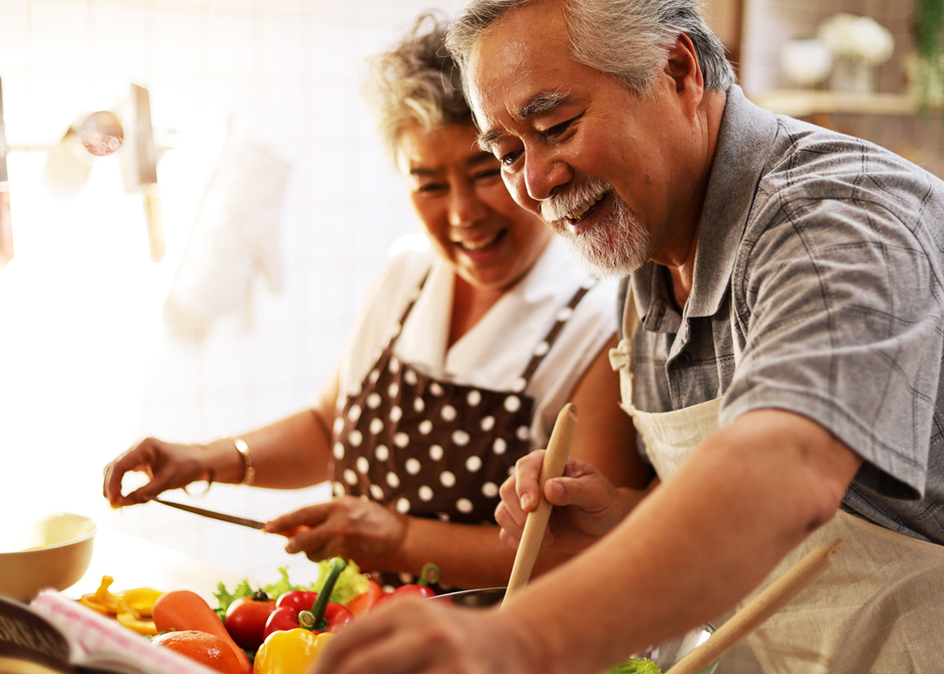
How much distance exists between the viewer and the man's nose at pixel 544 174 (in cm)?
90

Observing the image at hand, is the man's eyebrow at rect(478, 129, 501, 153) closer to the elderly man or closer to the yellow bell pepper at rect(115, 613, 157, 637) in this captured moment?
the elderly man

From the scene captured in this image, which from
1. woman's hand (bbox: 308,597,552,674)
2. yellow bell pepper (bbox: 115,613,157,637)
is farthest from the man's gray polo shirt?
yellow bell pepper (bbox: 115,613,157,637)

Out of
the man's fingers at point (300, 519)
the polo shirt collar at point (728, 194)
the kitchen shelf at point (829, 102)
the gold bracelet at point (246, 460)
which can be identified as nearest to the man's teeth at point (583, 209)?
the polo shirt collar at point (728, 194)

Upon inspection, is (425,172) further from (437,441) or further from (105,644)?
(105,644)

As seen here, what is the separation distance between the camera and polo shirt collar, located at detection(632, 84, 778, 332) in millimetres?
901

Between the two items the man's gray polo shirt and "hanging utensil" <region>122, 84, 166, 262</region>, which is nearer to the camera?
the man's gray polo shirt

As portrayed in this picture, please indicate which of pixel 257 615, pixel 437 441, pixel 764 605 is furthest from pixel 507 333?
pixel 764 605

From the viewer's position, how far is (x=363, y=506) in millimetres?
1316

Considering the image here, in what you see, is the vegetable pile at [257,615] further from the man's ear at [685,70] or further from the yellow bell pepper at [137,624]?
the man's ear at [685,70]

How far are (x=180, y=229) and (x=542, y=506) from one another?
1924 mm

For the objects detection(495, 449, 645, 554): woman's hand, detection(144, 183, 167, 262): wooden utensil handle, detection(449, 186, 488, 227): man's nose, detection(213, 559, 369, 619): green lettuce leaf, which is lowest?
detection(213, 559, 369, 619): green lettuce leaf

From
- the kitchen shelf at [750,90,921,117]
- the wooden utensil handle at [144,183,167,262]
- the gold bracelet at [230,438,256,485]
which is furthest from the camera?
the kitchen shelf at [750,90,921,117]

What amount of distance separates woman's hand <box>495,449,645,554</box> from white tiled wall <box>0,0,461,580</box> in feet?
4.21

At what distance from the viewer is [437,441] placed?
1.47 meters
